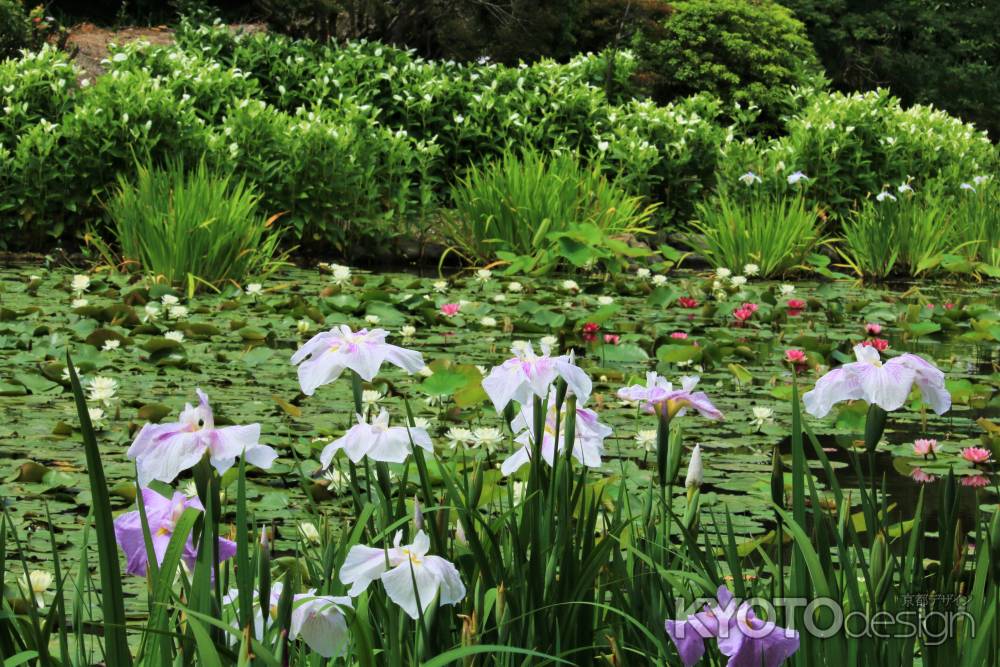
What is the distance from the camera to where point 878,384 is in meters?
1.30

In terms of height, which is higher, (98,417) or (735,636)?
(735,636)

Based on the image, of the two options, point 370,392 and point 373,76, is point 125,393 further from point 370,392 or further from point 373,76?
point 373,76

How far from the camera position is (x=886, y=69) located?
18.8 meters

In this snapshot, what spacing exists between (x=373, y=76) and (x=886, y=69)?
12.8 meters

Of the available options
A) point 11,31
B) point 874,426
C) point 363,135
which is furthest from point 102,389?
point 11,31

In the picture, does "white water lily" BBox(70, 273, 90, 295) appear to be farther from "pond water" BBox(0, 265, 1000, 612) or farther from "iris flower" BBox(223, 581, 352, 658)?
"iris flower" BBox(223, 581, 352, 658)

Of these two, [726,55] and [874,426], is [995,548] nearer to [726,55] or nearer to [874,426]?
[874,426]

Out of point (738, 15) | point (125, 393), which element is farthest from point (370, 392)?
point (738, 15)

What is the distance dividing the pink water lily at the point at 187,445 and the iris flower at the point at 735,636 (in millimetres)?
487

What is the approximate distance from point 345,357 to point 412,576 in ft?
1.08

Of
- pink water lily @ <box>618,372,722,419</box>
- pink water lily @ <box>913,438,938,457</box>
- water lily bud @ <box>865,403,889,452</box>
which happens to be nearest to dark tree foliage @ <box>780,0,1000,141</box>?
pink water lily @ <box>913,438,938,457</box>

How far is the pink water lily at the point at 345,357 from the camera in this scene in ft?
4.43

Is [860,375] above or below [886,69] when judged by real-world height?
below

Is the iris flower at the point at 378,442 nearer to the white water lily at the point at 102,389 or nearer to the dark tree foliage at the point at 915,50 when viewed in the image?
the white water lily at the point at 102,389
